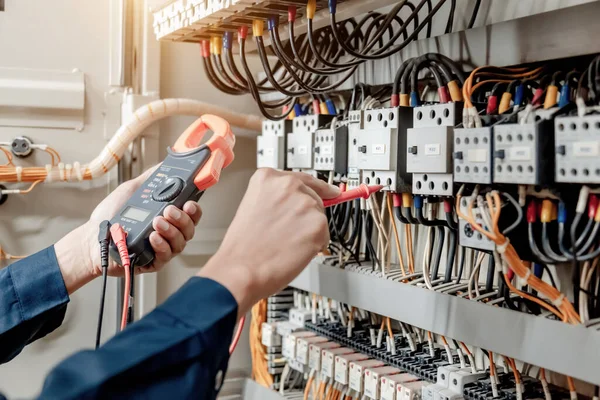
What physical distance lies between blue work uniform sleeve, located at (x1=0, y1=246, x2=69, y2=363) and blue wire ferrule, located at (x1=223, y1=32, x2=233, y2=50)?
2.25ft

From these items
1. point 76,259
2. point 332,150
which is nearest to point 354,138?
point 332,150

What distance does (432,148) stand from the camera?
1.15 meters

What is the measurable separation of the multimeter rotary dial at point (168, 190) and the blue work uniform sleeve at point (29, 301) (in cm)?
24

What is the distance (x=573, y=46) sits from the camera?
1015 mm

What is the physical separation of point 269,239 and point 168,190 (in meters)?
0.41

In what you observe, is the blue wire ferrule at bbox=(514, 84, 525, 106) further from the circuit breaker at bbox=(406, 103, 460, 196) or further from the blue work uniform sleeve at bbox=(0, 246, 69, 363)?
the blue work uniform sleeve at bbox=(0, 246, 69, 363)

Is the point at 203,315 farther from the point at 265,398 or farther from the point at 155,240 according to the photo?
the point at 265,398

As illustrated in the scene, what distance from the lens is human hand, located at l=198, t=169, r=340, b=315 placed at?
73 centimetres

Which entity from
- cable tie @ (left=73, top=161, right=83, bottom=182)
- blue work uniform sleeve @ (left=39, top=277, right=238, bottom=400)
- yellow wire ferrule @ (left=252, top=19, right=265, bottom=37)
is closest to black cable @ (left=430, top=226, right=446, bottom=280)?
yellow wire ferrule @ (left=252, top=19, right=265, bottom=37)

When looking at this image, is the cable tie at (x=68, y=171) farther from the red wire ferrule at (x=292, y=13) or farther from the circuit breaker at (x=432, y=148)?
the circuit breaker at (x=432, y=148)

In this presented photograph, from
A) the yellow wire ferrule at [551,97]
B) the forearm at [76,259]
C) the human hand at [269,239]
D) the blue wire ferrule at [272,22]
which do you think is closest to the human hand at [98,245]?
the forearm at [76,259]

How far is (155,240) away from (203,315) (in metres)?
0.43

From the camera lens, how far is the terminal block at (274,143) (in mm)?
1706

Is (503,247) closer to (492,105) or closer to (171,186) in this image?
(492,105)
